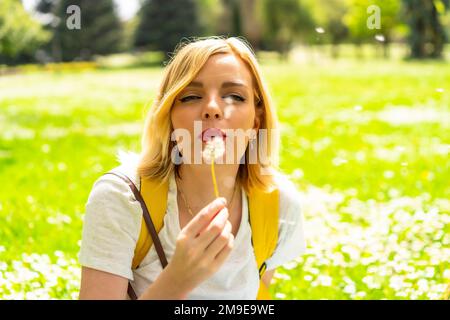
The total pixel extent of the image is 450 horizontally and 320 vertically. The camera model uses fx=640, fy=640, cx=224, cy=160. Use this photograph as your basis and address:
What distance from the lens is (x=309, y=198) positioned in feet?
16.7

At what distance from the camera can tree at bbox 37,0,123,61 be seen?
33594mm

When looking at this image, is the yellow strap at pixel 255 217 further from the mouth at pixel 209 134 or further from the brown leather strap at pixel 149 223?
the mouth at pixel 209 134

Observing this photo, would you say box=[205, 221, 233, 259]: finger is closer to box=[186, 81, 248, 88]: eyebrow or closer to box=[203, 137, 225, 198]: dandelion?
box=[203, 137, 225, 198]: dandelion

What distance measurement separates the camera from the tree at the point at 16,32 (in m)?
23.5

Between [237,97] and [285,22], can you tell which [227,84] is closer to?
[237,97]

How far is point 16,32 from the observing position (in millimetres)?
25797

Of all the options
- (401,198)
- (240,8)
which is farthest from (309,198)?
(240,8)

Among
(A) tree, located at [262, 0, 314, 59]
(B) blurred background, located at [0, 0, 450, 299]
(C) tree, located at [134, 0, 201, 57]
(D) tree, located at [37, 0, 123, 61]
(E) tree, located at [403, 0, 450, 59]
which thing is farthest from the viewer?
(A) tree, located at [262, 0, 314, 59]

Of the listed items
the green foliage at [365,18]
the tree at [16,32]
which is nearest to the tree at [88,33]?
the tree at [16,32]

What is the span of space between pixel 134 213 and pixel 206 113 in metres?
0.34

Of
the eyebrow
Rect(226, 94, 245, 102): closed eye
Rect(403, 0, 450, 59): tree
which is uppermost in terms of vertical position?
Rect(403, 0, 450, 59): tree

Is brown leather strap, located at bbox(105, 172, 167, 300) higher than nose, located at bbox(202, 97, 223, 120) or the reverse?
the reverse

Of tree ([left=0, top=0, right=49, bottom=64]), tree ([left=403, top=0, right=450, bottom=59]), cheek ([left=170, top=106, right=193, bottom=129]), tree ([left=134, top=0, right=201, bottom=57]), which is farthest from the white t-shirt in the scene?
tree ([left=134, top=0, right=201, bottom=57])

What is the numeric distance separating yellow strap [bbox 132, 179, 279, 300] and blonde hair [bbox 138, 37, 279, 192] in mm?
35
